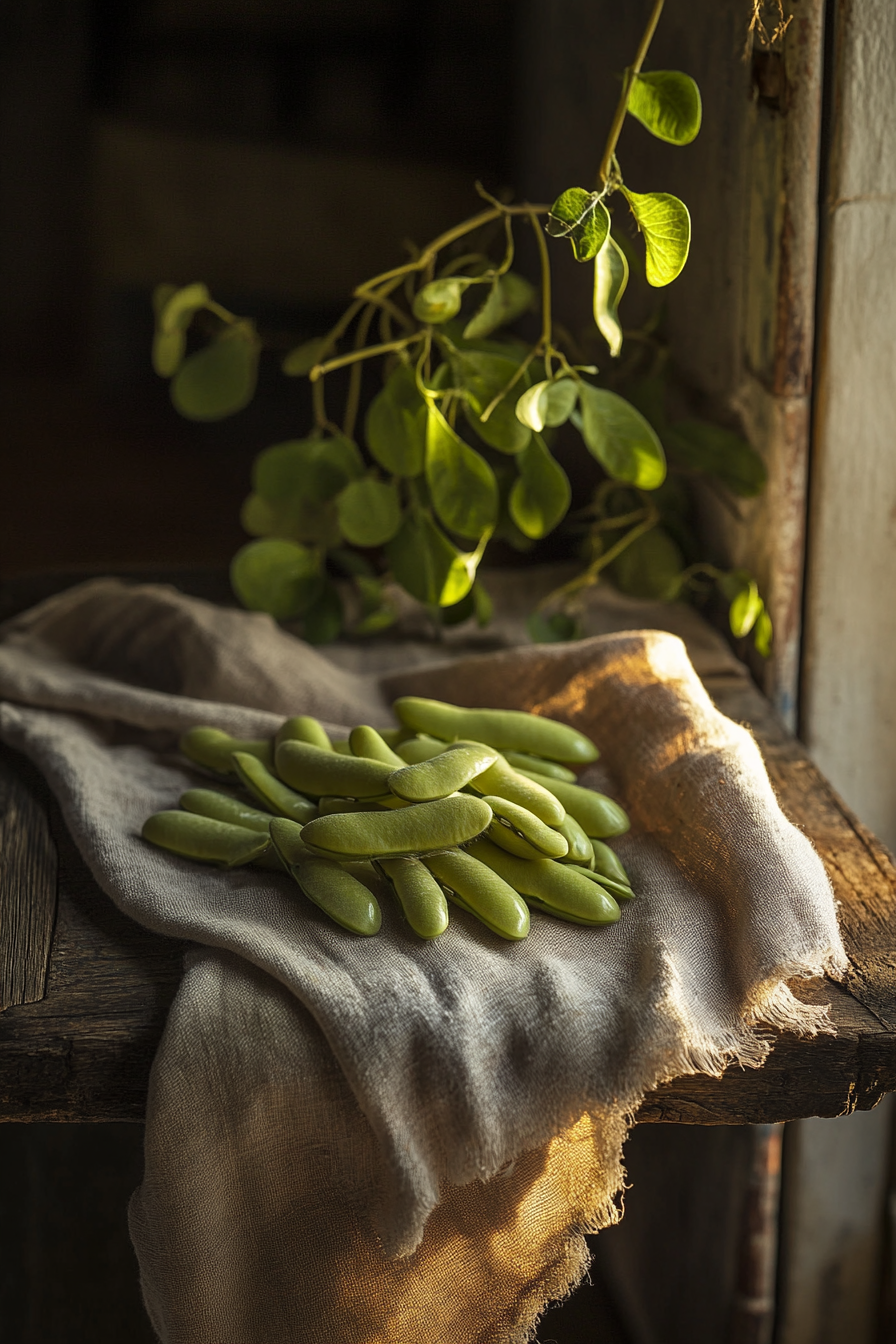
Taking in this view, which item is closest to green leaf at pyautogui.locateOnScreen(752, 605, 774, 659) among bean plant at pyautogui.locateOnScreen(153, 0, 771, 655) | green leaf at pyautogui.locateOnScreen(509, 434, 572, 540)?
bean plant at pyautogui.locateOnScreen(153, 0, 771, 655)

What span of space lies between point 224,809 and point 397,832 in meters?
0.17

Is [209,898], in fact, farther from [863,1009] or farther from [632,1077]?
[863,1009]

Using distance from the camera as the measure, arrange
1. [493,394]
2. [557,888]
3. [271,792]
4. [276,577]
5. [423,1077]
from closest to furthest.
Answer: [423,1077] → [557,888] → [271,792] → [493,394] → [276,577]

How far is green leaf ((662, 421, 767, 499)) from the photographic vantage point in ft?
3.49

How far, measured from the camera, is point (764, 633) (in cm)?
106

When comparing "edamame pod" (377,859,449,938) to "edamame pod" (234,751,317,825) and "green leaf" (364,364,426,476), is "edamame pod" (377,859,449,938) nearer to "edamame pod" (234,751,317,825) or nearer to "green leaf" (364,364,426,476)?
"edamame pod" (234,751,317,825)

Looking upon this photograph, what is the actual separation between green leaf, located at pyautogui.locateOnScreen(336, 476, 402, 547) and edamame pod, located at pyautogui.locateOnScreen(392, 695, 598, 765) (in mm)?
247

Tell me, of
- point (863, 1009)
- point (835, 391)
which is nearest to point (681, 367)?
point (835, 391)

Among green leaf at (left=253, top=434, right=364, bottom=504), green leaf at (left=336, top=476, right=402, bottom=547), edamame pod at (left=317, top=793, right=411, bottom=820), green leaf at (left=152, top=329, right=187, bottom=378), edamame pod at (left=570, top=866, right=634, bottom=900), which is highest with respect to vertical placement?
green leaf at (left=152, top=329, right=187, bottom=378)

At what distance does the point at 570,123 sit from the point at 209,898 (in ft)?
3.39

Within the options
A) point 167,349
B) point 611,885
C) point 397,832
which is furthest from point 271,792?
point 167,349

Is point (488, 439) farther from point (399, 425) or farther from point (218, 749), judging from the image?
point (218, 749)

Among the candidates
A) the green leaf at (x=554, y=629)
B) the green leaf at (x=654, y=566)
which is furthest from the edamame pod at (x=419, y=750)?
the green leaf at (x=654, y=566)

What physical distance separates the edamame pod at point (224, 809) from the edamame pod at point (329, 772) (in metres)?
0.03
